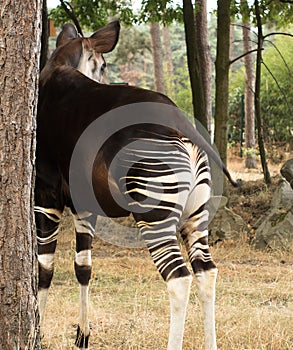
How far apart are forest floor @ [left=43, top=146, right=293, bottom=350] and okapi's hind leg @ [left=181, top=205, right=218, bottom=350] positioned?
0.32 m

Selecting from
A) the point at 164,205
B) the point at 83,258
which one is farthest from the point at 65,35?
the point at 164,205

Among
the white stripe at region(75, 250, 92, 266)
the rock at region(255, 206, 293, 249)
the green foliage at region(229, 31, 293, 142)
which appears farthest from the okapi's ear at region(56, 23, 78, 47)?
the green foliage at region(229, 31, 293, 142)

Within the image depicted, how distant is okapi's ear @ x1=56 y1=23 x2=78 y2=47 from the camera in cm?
484

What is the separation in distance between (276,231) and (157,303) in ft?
10.1

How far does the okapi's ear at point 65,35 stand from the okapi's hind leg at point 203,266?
1790mm

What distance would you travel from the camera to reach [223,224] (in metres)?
8.01

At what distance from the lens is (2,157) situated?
2.96m

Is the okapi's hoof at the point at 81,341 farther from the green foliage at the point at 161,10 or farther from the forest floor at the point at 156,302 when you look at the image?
the green foliage at the point at 161,10

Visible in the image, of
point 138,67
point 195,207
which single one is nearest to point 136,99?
point 195,207

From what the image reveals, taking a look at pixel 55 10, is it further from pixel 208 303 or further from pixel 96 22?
pixel 208 303

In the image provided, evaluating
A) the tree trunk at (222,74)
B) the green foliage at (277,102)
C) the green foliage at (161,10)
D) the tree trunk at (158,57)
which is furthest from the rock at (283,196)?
the tree trunk at (158,57)

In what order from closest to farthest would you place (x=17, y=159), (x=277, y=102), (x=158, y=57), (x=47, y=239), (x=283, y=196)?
(x=17, y=159)
(x=47, y=239)
(x=283, y=196)
(x=277, y=102)
(x=158, y=57)

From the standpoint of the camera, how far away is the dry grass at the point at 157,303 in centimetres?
415

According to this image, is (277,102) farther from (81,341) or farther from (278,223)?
(81,341)
